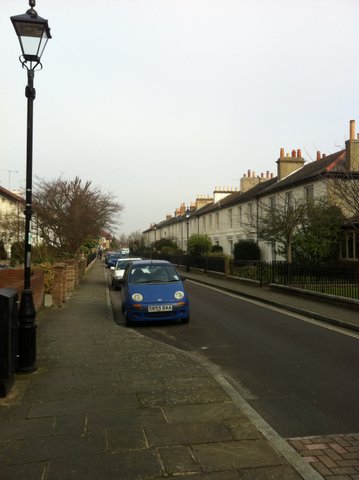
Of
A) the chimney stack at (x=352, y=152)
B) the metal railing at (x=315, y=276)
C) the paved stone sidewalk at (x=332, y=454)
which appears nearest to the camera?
the paved stone sidewalk at (x=332, y=454)

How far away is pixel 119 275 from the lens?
2195cm

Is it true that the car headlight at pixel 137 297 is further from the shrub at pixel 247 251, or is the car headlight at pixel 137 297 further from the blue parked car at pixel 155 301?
the shrub at pixel 247 251

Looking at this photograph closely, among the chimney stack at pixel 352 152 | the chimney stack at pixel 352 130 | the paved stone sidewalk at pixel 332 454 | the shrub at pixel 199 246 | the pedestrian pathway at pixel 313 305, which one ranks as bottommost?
the paved stone sidewalk at pixel 332 454

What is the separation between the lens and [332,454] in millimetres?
3688

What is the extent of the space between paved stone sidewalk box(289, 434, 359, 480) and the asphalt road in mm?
178

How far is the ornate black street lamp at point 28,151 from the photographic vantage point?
609cm

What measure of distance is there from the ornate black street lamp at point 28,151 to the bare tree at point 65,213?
54.4 ft

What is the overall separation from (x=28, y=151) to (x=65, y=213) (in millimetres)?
17511

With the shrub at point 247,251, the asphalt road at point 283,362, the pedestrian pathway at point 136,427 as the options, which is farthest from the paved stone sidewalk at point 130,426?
the shrub at point 247,251

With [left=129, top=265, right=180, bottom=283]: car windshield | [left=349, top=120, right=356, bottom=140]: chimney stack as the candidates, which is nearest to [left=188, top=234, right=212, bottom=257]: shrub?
[left=349, top=120, right=356, bottom=140]: chimney stack

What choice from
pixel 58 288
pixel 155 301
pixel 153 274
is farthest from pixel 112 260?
pixel 155 301

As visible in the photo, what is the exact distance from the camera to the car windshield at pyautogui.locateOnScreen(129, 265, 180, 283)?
11.2 metres

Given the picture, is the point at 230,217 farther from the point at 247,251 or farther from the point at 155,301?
the point at 155,301

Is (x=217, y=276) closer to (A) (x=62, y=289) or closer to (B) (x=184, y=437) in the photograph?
(A) (x=62, y=289)
